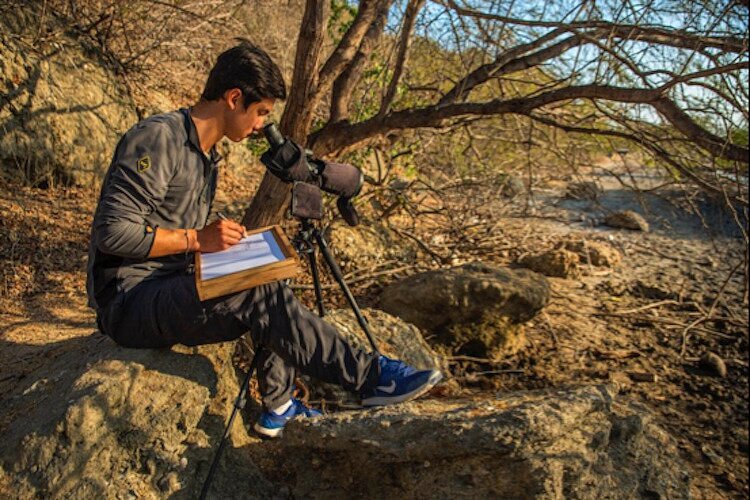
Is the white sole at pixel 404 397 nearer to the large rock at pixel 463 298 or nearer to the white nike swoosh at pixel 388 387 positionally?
the white nike swoosh at pixel 388 387

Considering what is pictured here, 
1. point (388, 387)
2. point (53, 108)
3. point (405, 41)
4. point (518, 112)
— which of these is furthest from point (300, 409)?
point (53, 108)

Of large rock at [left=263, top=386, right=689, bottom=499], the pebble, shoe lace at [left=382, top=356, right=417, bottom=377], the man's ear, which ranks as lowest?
the pebble

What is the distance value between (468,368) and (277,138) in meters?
2.27

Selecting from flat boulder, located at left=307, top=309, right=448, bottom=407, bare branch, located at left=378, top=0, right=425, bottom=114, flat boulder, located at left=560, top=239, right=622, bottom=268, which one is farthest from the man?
flat boulder, located at left=560, top=239, right=622, bottom=268

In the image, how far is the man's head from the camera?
2314 millimetres

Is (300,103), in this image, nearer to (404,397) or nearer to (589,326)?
(404,397)

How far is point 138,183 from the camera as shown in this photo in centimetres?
218

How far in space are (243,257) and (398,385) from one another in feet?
2.77

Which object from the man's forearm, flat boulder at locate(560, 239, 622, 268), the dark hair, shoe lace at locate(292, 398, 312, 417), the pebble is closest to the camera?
the man's forearm

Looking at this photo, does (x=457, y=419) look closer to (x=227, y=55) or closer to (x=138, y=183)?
(x=138, y=183)

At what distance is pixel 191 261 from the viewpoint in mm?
2424

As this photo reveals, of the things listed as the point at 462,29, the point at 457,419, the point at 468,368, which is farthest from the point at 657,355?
the point at 457,419

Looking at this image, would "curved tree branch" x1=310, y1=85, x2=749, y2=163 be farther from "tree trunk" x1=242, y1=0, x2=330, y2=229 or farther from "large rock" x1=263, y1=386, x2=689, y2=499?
"large rock" x1=263, y1=386, x2=689, y2=499

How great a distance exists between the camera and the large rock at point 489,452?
1.96m
